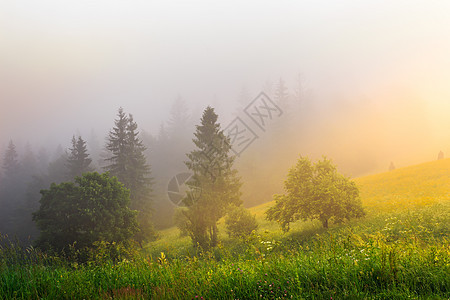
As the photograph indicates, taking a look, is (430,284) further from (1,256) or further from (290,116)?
(290,116)

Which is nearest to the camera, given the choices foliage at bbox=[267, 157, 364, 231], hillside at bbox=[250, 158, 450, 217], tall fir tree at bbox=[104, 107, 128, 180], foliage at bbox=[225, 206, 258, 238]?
foliage at bbox=[267, 157, 364, 231]

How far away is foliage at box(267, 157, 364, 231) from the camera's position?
54.2ft

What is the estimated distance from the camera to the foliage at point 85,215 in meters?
21.8

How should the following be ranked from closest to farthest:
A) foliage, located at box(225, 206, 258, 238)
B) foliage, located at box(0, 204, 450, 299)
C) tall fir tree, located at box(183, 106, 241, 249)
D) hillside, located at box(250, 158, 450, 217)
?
foliage, located at box(0, 204, 450, 299)
hillside, located at box(250, 158, 450, 217)
tall fir tree, located at box(183, 106, 241, 249)
foliage, located at box(225, 206, 258, 238)

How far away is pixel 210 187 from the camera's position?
2497 centimetres

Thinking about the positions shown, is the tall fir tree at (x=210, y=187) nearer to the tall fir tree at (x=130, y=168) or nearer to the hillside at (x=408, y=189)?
the hillside at (x=408, y=189)

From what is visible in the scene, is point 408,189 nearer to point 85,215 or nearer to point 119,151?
point 85,215

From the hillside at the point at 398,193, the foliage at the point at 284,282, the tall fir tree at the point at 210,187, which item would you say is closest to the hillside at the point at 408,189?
the hillside at the point at 398,193

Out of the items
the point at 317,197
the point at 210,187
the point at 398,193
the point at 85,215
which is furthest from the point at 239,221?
the point at 398,193

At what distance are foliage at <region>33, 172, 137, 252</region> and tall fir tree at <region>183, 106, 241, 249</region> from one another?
22.8 ft

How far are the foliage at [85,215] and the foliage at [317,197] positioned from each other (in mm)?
15226

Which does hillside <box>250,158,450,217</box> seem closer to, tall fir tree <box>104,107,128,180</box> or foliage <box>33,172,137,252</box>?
foliage <box>33,172,137,252</box>

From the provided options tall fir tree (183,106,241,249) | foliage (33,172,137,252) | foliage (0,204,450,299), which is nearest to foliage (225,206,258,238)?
tall fir tree (183,106,241,249)

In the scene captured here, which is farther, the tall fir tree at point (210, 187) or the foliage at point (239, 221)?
the foliage at point (239, 221)
